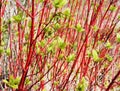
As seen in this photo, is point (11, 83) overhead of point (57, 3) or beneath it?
beneath

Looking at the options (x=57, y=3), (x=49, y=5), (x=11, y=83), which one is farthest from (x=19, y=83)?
(x=49, y=5)

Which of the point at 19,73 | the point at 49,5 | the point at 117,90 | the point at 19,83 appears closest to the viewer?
the point at 19,83

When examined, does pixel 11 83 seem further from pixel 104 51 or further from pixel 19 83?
pixel 104 51

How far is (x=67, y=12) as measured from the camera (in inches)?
64.6

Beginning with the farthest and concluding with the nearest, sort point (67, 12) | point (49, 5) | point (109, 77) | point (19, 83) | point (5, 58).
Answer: point (109, 77)
point (5, 58)
point (49, 5)
point (67, 12)
point (19, 83)

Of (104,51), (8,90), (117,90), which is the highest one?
(104,51)

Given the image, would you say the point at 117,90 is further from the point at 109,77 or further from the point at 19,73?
the point at 19,73

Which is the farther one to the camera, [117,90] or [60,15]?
[117,90]

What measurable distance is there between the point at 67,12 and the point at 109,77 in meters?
3.05

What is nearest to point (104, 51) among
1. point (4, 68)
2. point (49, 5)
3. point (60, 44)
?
point (49, 5)

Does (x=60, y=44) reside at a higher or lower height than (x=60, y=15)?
lower

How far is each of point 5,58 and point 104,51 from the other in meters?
1.17

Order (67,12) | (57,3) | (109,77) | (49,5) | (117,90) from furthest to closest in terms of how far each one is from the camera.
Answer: (109,77), (117,90), (49,5), (67,12), (57,3)

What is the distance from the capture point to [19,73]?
275 centimetres
